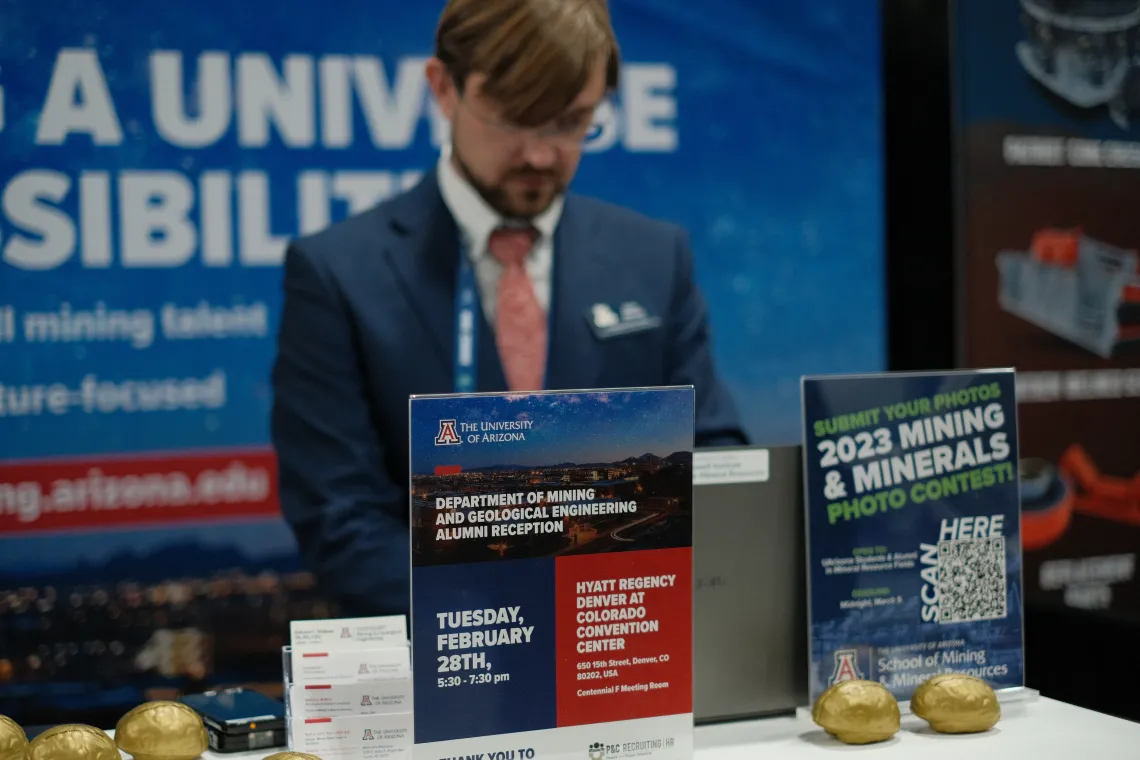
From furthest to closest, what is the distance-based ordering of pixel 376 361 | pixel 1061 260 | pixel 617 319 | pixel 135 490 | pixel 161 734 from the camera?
1. pixel 1061 260
2. pixel 617 319
3. pixel 376 361
4. pixel 135 490
5. pixel 161 734

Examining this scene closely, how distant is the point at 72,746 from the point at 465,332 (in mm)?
2118

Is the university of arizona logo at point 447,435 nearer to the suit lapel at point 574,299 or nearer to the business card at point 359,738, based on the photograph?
the business card at point 359,738

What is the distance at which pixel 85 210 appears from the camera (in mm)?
3180

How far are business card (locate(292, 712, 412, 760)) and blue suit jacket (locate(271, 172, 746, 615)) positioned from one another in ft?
5.45

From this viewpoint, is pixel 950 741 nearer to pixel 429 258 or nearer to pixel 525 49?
pixel 429 258

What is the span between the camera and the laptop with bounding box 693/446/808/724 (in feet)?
5.95

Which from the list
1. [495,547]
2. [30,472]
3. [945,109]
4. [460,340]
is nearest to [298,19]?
[460,340]

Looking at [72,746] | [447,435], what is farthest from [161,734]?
[447,435]

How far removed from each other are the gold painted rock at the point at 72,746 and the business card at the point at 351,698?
221 millimetres

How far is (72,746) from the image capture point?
145 cm

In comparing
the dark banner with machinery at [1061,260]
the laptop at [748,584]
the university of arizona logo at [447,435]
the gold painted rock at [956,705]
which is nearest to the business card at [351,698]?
the university of arizona logo at [447,435]

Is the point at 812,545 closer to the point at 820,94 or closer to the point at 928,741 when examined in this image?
the point at 928,741

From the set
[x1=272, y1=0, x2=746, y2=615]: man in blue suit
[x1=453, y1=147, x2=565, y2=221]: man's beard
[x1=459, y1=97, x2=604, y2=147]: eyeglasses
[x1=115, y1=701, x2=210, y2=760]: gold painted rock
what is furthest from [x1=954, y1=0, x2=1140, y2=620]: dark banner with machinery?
[x1=115, y1=701, x2=210, y2=760]: gold painted rock

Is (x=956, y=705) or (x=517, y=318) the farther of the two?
(x=517, y=318)
